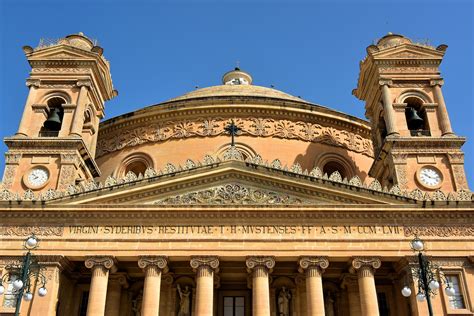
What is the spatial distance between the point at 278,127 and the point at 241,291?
10781 mm

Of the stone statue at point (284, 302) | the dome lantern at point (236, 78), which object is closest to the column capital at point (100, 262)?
the stone statue at point (284, 302)

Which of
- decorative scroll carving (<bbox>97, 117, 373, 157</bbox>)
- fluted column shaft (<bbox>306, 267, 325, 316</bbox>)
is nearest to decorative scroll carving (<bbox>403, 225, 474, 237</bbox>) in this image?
fluted column shaft (<bbox>306, 267, 325, 316</bbox>)

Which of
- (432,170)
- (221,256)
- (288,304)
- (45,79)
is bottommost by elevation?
(288,304)

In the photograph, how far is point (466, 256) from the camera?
20.6 m

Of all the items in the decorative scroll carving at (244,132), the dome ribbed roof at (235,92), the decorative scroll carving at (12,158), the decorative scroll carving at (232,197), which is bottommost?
the decorative scroll carving at (232,197)

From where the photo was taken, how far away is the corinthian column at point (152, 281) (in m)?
19.8

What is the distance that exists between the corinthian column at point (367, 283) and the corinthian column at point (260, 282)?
3307mm

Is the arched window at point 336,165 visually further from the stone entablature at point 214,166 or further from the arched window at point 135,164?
the arched window at point 135,164

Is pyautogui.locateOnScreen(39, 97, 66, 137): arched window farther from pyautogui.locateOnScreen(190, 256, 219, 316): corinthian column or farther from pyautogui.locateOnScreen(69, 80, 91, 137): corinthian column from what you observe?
pyautogui.locateOnScreen(190, 256, 219, 316): corinthian column

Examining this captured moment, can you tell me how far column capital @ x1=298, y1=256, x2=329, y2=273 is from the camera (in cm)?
2047

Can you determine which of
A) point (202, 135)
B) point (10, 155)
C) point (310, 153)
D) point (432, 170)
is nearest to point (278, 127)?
point (310, 153)

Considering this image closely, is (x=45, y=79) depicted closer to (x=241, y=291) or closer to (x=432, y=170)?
(x=241, y=291)

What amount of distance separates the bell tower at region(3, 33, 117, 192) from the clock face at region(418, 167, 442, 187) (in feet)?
50.3

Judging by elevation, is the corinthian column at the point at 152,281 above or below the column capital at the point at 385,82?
below
